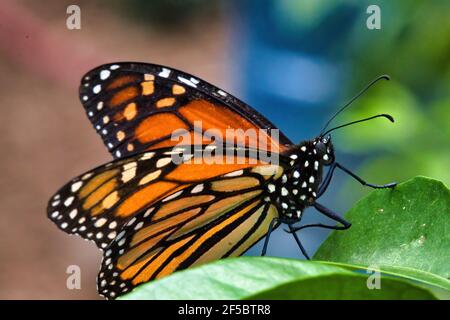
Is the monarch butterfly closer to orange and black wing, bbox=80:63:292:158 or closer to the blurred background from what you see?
orange and black wing, bbox=80:63:292:158

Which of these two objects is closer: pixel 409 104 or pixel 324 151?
pixel 324 151

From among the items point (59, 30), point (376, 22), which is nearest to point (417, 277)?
point (376, 22)

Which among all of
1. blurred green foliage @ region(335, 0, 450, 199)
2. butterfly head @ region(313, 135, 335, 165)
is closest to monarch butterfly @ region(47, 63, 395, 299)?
butterfly head @ region(313, 135, 335, 165)

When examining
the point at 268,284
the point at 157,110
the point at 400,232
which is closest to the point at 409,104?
the point at 157,110

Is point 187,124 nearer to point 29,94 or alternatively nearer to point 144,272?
point 144,272

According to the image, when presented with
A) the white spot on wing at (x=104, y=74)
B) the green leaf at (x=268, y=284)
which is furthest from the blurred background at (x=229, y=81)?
the green leaf at (x=268, y=284)

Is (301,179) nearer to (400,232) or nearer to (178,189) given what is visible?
(178,189)

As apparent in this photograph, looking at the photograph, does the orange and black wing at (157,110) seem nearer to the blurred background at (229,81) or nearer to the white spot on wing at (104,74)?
the white spot on wing at (104,74)
